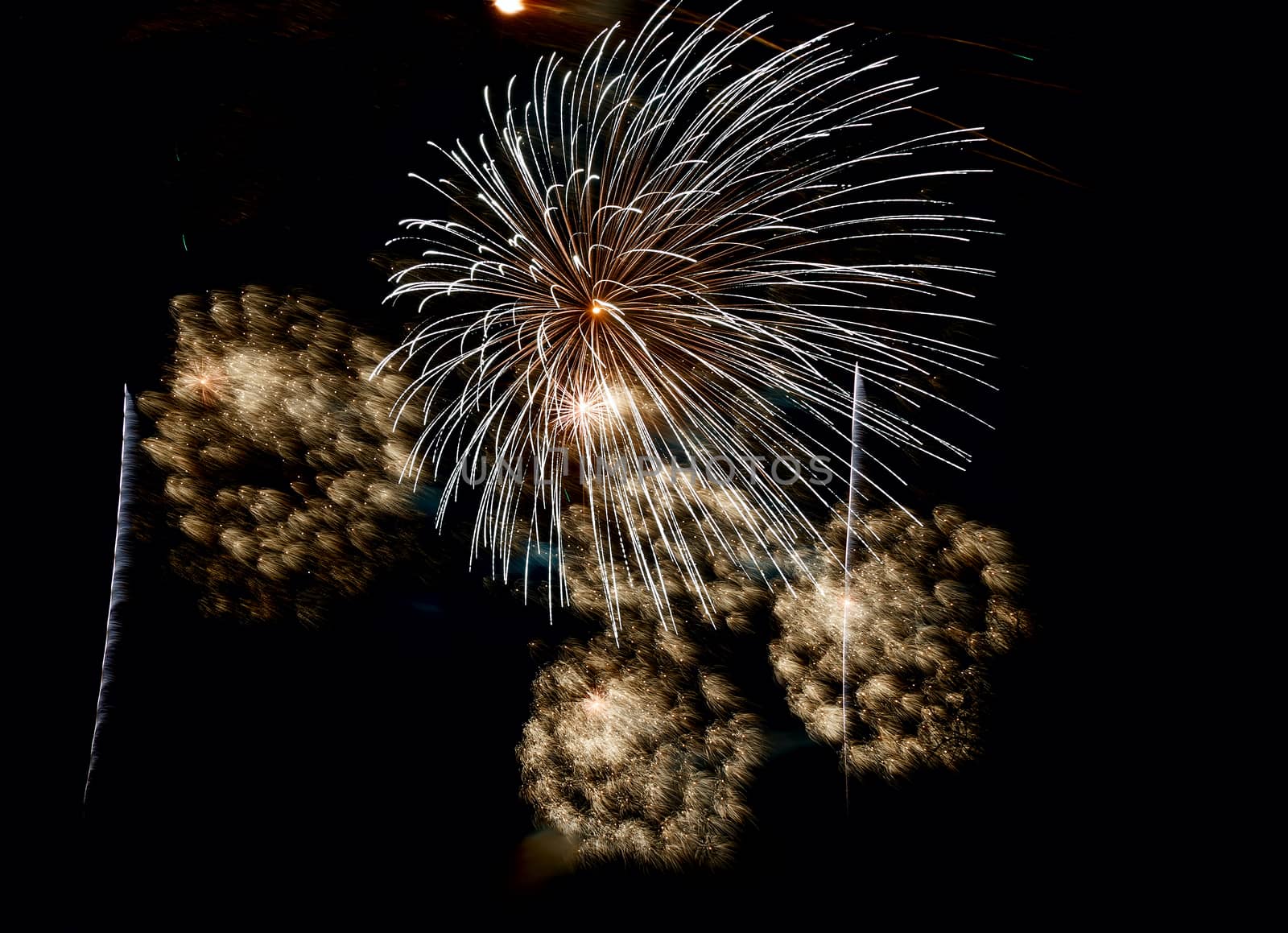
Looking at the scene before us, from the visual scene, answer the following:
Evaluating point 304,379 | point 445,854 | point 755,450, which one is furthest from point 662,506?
point 445,854

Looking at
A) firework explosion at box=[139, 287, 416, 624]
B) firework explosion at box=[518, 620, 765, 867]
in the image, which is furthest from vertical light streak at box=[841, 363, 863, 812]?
firework explosion at box=[139, 287, 416, 624]

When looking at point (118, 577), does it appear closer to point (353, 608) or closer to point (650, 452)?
point (353, 608)

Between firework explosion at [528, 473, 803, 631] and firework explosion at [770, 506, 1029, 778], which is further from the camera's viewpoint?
firework explosion at [528, 473, 803, 631]

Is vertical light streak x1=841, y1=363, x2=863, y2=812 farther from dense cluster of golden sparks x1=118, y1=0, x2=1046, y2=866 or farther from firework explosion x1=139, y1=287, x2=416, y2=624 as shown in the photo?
firework explosion x1=139, y1=287, x2=416, y2=624

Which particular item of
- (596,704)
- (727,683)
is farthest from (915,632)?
(596,704)

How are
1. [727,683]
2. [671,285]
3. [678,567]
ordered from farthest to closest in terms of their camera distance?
[678,567] → [727,683] → [671,285]

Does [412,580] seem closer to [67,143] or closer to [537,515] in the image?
[537,515]
